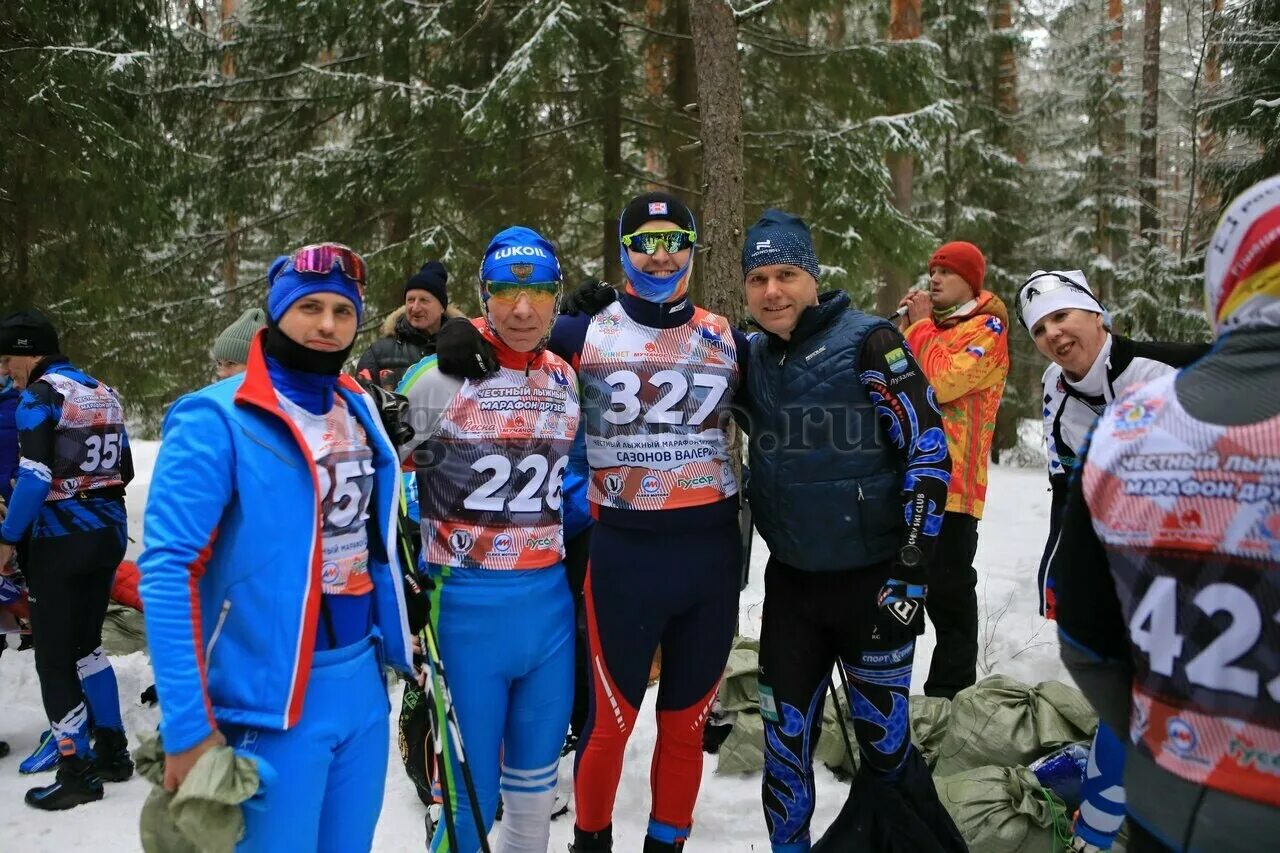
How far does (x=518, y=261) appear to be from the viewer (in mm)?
2945

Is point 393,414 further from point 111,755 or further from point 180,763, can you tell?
point 111,755

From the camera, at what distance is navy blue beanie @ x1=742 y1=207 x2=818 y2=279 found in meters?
3.06

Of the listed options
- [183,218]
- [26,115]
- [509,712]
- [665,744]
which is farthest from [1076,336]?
[183,218]

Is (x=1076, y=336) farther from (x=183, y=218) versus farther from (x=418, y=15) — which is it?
(x=183, y=218)

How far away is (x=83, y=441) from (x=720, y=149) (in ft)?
15.3

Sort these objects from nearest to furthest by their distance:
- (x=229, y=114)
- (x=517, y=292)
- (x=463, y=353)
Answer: (x=463, y=353), (x=517, y=292), (x=229, y=114)

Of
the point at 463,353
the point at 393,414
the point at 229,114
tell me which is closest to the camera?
the point at 393,414

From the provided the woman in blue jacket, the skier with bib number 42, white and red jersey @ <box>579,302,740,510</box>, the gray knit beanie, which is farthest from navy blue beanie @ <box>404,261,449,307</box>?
the skier with bib number 42

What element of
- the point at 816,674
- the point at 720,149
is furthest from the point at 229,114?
the point at 816,674

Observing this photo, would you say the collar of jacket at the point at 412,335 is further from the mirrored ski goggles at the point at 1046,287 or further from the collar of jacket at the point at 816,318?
the mirrored ski goggles at the point at 1046,287

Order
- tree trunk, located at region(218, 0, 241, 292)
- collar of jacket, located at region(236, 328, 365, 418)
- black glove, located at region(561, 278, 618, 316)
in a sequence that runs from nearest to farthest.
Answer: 1. collar of jacket, located at region(236, 328, 365, 418)
2. black glove, located at region(561, 278, 618, 316)
3. tree trunk, located at region(218, 0, 241, 292)

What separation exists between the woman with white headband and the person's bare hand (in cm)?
307

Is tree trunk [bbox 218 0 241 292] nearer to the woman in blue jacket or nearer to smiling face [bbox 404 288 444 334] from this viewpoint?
smiling face [bbox 404 288 444 334]

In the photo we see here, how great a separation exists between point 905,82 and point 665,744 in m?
8.04
